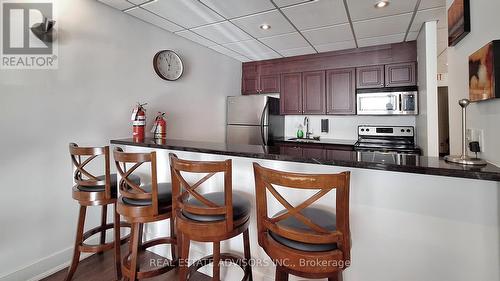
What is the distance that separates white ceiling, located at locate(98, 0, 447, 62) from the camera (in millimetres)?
2299

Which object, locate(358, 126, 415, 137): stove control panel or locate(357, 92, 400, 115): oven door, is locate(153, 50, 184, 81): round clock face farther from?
locate(358, 126, 415, 137): stove control panel

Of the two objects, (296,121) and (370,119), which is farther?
(296,121)

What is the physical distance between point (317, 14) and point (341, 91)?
1585 mm

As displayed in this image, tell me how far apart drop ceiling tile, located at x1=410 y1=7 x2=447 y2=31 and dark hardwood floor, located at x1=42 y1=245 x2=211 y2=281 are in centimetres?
335

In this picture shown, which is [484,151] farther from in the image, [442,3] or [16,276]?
[16,276]

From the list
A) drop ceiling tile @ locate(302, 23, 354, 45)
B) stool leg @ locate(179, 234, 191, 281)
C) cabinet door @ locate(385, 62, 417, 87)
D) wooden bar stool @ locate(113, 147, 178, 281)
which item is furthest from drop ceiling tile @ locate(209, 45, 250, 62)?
stool leg @ locate(179, 234, 191, 281)

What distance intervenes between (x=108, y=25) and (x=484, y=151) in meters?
3.22

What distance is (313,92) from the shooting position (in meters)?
3.94

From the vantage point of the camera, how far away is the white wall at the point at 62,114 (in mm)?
1813

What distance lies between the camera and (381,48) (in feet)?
11.4

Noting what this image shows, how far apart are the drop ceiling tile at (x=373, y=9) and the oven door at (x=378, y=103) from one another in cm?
126

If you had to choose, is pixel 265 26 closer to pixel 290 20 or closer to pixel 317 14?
pixel 290 20

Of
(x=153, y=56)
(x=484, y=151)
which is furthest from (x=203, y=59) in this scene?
(x=484, y=151)

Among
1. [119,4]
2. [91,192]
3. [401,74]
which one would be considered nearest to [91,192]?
[91,192]
